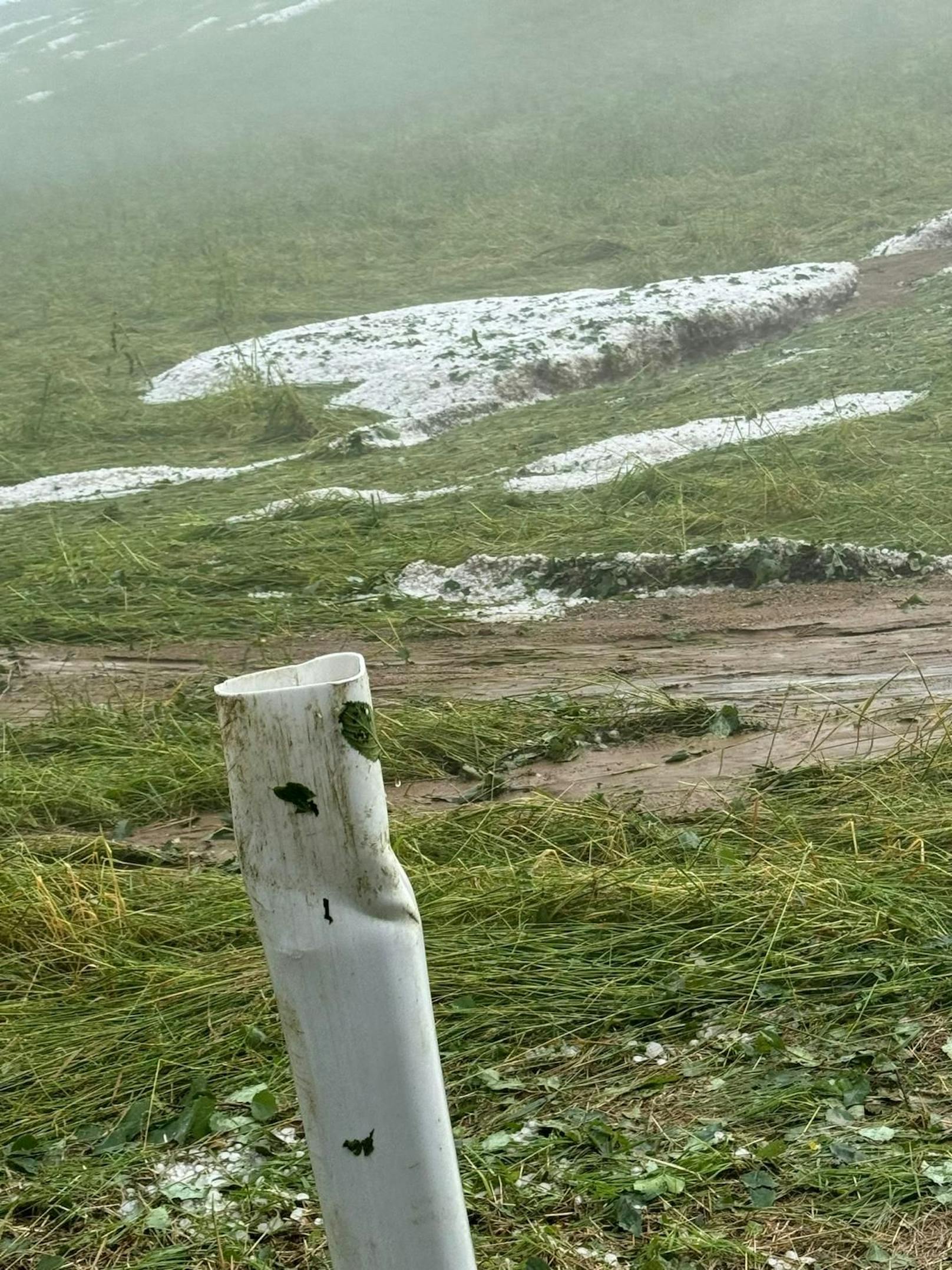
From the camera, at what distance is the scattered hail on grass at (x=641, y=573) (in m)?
6.10

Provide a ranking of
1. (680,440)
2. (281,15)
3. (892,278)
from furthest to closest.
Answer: (281,15) < (892,278) < (680,440)

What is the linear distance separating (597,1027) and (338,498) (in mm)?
5457

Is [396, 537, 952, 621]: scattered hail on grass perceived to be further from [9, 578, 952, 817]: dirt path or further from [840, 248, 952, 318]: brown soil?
[840, 248, 952, 318]: brown soil

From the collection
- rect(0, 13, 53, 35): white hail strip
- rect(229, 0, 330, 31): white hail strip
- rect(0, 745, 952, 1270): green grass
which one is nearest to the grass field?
rect(0, 745, 952, 1270): green grass

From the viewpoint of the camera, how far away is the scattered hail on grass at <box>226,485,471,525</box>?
7770 mm

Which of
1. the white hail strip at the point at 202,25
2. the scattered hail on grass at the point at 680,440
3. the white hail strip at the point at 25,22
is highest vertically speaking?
the white hail strip at the point at 25,22

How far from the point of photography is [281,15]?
33.4 meters

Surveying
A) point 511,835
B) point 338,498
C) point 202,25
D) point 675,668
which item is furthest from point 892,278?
point 202,25

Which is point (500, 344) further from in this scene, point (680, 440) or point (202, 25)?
point (202, 25)

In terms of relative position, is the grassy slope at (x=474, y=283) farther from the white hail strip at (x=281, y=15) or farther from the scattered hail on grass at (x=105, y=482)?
the white hail strip at (x=281, y=15)

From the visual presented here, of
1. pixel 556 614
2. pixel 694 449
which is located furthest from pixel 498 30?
pixel 556 614

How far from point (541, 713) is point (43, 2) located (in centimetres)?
4191

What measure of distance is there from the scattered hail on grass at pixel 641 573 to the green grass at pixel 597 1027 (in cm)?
253

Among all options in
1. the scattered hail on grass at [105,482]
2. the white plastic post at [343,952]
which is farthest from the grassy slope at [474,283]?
the white plastic post at [343,952]
